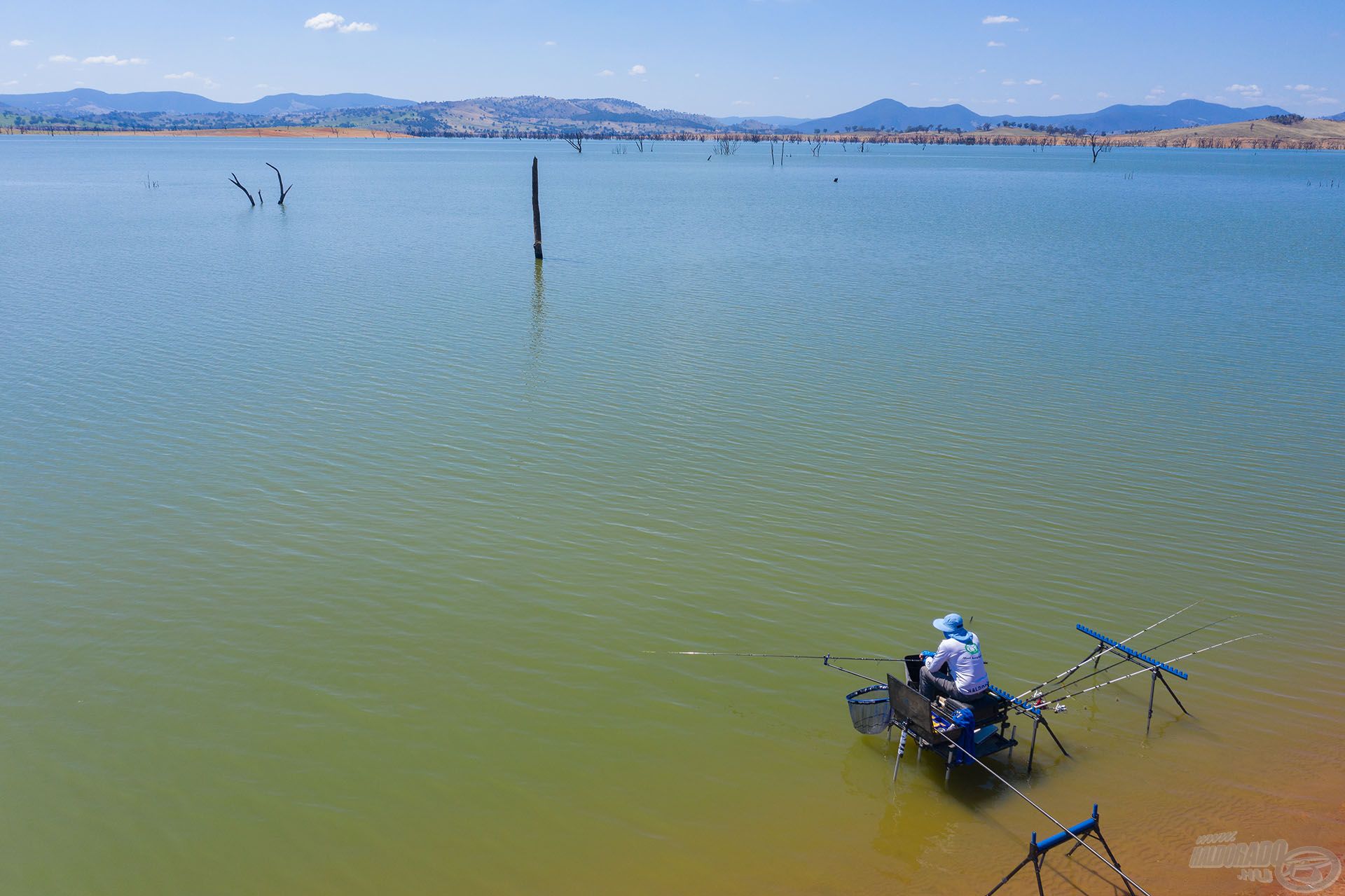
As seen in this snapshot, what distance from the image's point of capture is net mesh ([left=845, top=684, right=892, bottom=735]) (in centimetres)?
969

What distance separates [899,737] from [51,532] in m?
13.6

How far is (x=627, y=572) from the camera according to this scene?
1347 centimetres

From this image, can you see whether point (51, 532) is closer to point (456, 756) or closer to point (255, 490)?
point (255, 490)

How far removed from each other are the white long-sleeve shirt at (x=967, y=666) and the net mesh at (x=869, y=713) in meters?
0.82

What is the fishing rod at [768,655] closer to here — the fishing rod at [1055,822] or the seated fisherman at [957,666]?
the seated fisherman at [957,666]

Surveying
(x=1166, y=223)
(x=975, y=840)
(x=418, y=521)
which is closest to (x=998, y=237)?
(x=1166, y=223)

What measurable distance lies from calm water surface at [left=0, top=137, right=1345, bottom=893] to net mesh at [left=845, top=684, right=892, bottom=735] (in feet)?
0.93

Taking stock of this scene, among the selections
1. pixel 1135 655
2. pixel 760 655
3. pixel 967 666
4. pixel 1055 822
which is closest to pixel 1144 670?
pixel 1135 655

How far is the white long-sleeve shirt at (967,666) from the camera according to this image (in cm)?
920

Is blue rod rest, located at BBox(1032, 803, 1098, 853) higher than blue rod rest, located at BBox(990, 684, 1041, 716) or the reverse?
the reverse

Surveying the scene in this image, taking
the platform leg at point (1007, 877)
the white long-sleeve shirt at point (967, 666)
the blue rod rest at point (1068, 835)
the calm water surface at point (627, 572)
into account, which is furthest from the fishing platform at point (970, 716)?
the blue rod rest at point (1068, 835)

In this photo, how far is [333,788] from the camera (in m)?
9.24

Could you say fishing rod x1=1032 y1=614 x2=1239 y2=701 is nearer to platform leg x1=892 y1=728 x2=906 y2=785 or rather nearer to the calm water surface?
the calm water surface

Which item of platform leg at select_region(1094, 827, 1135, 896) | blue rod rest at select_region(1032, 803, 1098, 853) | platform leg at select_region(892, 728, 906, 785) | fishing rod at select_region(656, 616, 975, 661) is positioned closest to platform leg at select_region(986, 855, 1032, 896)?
blue rod rest at select_region(1032, 803, 1098, 853)
